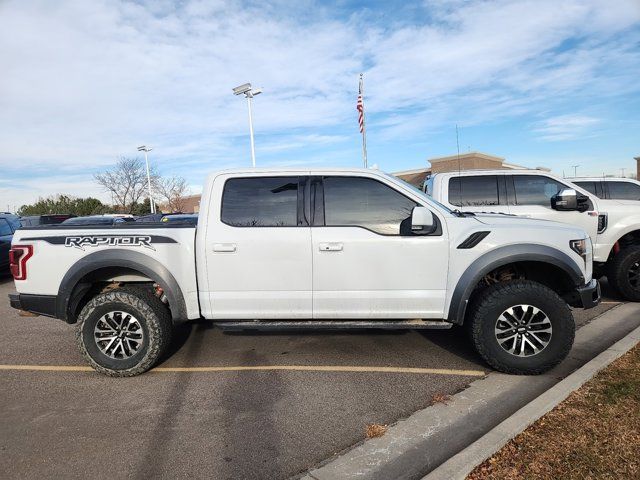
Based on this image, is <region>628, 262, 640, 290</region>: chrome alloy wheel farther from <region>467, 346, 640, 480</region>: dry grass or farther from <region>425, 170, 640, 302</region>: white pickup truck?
<region>467, 346, 640, 480</region>: dry grass

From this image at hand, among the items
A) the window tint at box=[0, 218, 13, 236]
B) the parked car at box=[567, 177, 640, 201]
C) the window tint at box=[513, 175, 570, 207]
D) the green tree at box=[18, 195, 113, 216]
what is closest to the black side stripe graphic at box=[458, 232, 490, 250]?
the window tint at box=[513, 175, 570, 207]

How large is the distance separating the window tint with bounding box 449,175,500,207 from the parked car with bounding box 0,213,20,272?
10562 millimetres

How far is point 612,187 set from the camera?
25.5 feet

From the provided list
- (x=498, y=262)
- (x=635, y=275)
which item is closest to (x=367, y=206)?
(x=498, y=262)

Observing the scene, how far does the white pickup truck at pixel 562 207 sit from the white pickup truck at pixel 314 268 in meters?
2.49

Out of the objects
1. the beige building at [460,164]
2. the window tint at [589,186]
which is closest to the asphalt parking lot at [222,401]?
the window tint at [589,186]

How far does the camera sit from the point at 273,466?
2756 mm

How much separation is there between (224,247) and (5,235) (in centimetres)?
1004

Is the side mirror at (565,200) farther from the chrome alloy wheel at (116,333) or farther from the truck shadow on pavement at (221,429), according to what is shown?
the chrome alloy wheel at (116,333)

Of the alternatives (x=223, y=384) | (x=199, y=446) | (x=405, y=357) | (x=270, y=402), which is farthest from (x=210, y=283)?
(x=405, y=357)

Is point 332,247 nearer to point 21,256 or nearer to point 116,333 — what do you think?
point 116,333

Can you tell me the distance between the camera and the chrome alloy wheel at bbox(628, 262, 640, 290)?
638 cm

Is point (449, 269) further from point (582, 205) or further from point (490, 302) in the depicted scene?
point (582, 205)

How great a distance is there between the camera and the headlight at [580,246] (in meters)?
4.02
